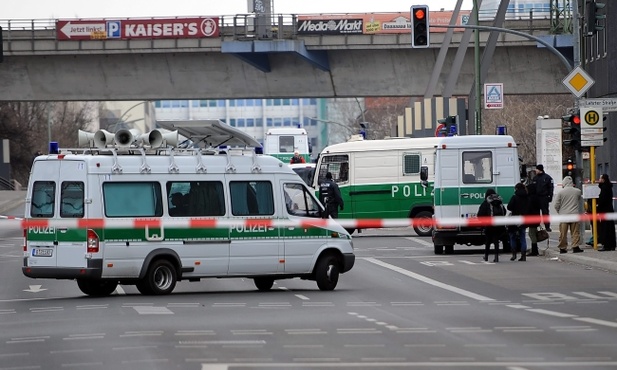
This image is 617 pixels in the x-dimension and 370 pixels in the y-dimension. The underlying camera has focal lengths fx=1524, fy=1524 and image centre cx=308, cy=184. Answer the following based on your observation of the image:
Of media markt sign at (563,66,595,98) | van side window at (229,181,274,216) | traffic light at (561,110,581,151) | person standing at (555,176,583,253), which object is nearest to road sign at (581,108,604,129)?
traffic light at (561,110,581,151)

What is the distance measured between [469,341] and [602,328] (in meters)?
2.13

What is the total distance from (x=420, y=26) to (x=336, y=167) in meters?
5.67

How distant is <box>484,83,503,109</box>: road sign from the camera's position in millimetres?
51406

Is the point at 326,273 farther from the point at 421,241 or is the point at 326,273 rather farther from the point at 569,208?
the point at 421,241

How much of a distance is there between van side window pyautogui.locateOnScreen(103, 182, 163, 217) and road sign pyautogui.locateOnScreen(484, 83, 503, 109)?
95.7 feet

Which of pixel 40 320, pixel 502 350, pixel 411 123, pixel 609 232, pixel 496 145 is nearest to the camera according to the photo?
pixel 502 350

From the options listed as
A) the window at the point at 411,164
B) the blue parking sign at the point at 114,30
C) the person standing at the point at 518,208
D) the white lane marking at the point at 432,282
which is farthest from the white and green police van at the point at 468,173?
the blue parking sign at the point at 114,30

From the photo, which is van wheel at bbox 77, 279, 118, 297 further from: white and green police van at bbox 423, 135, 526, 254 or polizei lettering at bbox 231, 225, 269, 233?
white and green police van at bbox 423, 135, 526, 254

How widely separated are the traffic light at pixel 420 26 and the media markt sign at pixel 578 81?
459 cm

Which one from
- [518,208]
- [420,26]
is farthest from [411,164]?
[518,208]

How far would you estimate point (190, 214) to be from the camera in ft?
77.9

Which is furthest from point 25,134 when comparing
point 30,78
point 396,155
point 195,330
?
point 195,330

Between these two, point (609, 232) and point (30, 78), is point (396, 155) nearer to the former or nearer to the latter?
point (609, 232)

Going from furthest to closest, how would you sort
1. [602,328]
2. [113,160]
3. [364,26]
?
[364,26], [113,160], [602,328]
